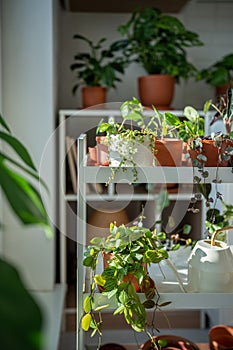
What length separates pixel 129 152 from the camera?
51.7 inches

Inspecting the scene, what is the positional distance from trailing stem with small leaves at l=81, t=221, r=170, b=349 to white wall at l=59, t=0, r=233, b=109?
73.8 inches

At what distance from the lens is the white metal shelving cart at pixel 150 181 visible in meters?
1.29

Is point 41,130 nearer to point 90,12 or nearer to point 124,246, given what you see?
point 90,12

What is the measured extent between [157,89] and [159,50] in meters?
0.20

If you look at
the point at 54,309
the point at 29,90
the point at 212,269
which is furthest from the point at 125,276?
the point at 29,90

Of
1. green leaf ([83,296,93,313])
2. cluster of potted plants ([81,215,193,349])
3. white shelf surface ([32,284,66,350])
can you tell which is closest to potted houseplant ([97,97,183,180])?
cluster of potted plants ([81,215,193,349])

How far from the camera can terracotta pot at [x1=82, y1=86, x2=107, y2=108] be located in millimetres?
2791

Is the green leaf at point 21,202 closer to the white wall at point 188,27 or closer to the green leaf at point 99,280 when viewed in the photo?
the green leaf at point 99,280

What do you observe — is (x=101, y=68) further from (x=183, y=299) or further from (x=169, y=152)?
(x=183, y=299)

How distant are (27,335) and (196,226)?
102 inches

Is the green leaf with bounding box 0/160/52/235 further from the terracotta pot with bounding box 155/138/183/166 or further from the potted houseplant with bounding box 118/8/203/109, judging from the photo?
the potted houseplant with bounding box 118/8/203/109

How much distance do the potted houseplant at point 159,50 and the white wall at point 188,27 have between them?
12.4 inches

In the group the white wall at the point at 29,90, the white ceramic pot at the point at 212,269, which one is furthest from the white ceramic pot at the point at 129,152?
the white wall at the point at 29,90

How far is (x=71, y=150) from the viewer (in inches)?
105
